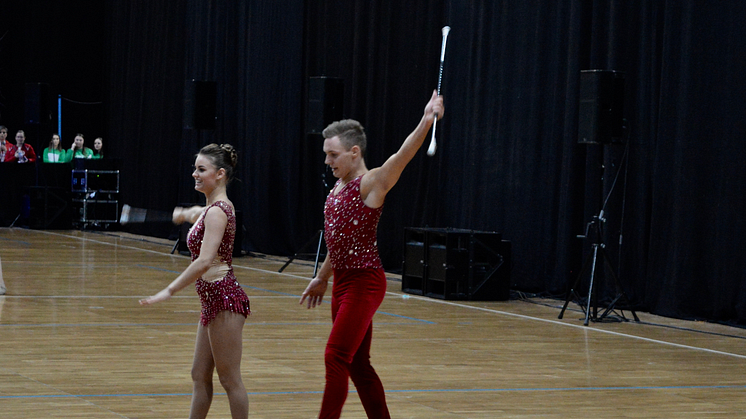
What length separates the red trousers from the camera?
364 centimetres

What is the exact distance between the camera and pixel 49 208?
57.2ft

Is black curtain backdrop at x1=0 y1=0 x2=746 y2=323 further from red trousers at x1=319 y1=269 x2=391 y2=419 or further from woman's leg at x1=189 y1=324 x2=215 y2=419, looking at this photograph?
woman's leg at x1=189 y1=324 x2=215 y2=419

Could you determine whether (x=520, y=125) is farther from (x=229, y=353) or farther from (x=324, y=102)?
(x=229, y=353)

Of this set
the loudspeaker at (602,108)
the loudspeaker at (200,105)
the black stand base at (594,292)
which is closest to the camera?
the black stand base at (594,292)

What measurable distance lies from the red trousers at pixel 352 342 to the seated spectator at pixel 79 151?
14209 millimetres

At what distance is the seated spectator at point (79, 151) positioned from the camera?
1745 cm

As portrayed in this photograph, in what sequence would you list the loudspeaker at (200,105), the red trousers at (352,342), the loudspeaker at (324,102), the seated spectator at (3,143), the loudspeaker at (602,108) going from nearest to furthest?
the red trousers at (352,342), the loudspeaker at (602,108), the loudspeaker at (324,102), the loudspeaker at (200,105), the seated spectator at (3,143)

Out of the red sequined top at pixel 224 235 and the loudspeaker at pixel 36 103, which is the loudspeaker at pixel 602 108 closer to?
the red sequined top at pixel 224 235

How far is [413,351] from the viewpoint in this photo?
22.1ft

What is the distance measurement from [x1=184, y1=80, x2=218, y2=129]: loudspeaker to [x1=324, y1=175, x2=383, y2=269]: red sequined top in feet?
32.0

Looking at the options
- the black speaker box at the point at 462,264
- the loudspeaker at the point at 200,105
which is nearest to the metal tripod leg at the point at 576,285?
A: the black speaker box at the point at 462,264

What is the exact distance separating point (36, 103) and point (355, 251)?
46.7ft

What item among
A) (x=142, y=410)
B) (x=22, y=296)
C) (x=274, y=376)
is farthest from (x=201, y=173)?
(x=22, y=296)

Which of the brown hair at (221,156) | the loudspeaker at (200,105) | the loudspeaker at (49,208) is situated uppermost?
the loudspeaker at (200,105)
